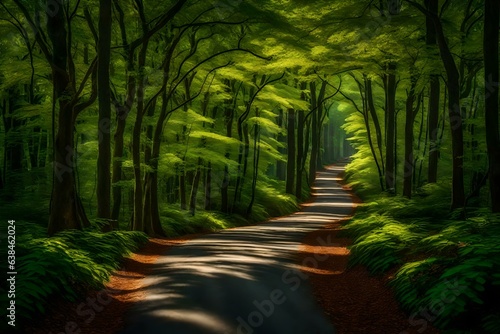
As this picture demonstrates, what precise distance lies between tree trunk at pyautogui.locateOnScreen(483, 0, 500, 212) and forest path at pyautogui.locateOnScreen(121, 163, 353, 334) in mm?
4632

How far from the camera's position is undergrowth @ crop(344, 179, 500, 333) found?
17.4 ft

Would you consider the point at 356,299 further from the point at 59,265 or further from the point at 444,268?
the point at 59,265

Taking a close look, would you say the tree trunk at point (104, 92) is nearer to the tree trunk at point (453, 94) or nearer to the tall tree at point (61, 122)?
the tall tree at point (61, 122)

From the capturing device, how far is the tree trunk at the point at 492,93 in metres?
8.72

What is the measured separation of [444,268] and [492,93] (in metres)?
4.35

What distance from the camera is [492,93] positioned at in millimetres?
8711

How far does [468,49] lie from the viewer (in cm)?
1426

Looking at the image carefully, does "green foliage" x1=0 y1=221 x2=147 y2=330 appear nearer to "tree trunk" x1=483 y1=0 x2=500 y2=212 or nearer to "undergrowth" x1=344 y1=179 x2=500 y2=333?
"undergrowth" x1=344 y1=179 x2=500 y2=333

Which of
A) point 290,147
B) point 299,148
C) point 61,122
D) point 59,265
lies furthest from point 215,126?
point 59,265

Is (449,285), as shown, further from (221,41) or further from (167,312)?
(221,41)

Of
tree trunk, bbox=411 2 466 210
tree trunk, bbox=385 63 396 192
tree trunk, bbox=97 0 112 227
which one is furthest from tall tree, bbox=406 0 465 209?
tree trunk, bbox=97 0 112 227

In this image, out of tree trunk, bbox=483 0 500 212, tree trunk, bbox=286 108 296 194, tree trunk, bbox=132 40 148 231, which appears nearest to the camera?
tree trunk, bbox=483 0 500 212

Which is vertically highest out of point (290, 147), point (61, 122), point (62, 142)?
point (290, 147)

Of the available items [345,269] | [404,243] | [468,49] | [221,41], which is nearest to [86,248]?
[345,269]
